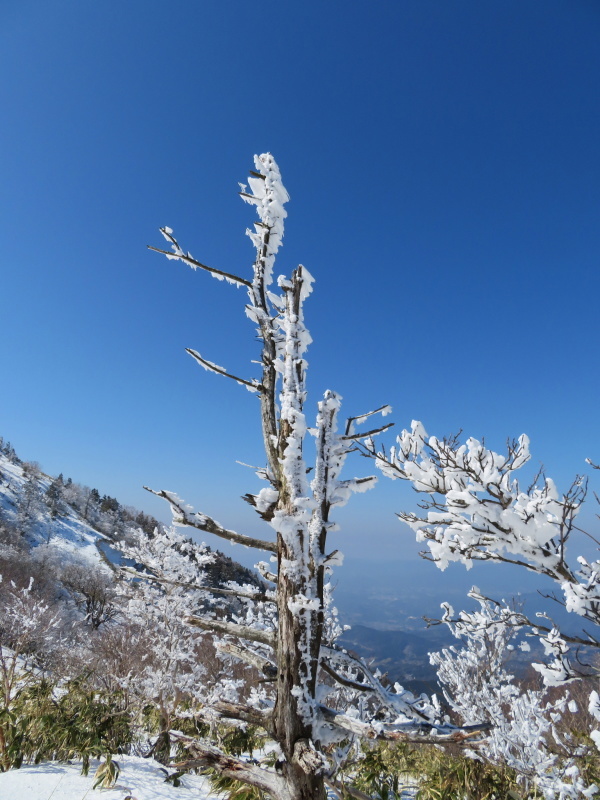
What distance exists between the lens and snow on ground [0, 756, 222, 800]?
496 cm

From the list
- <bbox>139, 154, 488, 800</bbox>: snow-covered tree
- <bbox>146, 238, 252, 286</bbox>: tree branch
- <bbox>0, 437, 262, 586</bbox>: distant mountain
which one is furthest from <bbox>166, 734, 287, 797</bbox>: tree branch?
<bbox>0, 437, 262, 586</bbox>: distant mountain

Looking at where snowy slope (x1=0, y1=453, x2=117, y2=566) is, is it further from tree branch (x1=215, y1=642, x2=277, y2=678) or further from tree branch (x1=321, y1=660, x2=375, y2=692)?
tree branch (x1=321, y1=660, x2=375, y2=692)

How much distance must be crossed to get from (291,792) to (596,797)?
6.50m

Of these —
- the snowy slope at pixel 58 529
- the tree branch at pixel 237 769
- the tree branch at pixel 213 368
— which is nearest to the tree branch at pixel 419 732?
the tree branch at pixel 237 769

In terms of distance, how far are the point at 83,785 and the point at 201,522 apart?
5475mm

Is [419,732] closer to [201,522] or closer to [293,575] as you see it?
[293,575]

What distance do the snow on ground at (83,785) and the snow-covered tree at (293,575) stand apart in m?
2.79

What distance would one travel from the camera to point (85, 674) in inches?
418

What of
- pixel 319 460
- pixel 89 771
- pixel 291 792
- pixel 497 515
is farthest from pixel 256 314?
pixel 89 771

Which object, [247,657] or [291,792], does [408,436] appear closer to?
[247,657]

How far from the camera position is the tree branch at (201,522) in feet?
9.34

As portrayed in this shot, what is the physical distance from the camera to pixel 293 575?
2.84 meters

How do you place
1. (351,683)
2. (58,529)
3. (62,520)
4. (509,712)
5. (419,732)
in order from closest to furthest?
1. (419,732)
2. (351,683)
3. (509,712)
4. (58,529)
5. (62,520)

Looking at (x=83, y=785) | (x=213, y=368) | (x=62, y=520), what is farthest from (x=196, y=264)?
(x=62, y=520)
